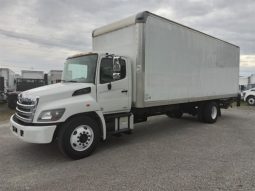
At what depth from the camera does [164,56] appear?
6824mm

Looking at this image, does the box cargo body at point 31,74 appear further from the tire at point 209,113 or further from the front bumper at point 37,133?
the front bumper at point 37,133

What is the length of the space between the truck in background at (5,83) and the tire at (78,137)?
16336 millimetres

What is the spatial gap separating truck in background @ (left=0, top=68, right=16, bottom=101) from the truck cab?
15367 millimetres

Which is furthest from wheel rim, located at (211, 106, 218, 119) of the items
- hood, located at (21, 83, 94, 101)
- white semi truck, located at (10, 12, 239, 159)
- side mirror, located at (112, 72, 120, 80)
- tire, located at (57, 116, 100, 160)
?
hood, located at (21, 83, 94, 101)

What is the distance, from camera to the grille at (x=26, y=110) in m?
4.77

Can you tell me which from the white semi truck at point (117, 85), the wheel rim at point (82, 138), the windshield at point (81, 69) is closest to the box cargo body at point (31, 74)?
the white semi truck at point (117, 85)

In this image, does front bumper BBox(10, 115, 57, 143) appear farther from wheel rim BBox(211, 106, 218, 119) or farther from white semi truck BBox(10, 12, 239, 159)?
wheel rim BBox(211, 106, 218, 119)

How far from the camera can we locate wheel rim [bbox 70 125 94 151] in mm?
5066

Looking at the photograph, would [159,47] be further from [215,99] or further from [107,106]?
[215,99]

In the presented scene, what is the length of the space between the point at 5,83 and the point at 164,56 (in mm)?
18017

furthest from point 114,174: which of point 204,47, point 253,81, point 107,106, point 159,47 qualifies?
point 253,81

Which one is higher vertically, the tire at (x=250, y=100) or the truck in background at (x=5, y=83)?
the truck in background at (x=5, y=83)

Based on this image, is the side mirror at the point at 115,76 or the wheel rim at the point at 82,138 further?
the side mirror at the point at 115,76

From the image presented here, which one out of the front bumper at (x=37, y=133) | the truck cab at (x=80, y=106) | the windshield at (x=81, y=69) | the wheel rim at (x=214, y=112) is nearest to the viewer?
the front bumper at (x=37, y=133)
